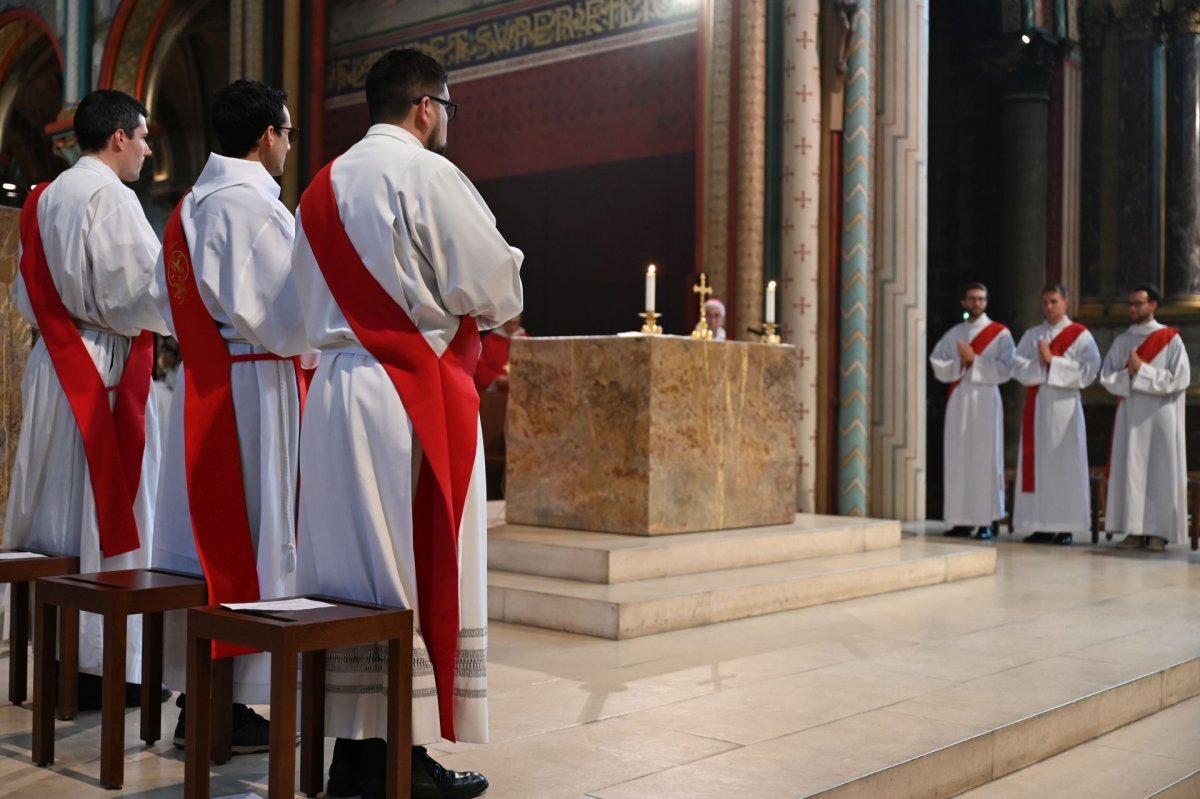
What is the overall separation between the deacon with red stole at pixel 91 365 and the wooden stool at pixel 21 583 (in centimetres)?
23

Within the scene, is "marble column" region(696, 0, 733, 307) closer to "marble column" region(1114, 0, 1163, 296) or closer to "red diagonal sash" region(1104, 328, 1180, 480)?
"red diagonal sash" region(1104, 328, 1180, 480)

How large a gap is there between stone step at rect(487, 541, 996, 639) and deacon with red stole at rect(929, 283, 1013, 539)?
2.68m

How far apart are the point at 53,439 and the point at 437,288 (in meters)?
1.76

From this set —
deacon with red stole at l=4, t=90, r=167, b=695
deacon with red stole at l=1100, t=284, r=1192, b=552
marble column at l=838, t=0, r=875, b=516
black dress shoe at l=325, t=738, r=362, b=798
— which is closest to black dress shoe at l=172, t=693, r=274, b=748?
black dress shoe at l=325, t=738, r=362, b=798

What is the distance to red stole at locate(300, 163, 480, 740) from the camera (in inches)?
118

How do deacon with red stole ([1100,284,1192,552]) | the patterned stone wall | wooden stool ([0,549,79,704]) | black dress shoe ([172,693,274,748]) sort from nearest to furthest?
black dress shoe ([172,693,274,748]), wooden stool ([0,549,79,704]), the patterned stone wall, deacon with red stole ([1100,284,1192,552])

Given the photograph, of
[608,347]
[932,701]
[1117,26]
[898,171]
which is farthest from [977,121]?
[932,701]

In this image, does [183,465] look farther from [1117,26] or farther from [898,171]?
[1117,26]

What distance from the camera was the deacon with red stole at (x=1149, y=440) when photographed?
9062 mm

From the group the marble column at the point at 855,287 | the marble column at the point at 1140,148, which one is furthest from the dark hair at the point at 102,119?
the marble column at the point at 1140,148

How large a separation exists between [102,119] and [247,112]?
0.83 metres

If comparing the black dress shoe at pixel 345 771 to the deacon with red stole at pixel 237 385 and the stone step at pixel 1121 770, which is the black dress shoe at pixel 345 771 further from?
the stone step at pixel 1121 770

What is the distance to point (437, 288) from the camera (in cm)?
307

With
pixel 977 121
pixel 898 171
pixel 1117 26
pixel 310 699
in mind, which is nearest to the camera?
pixel 310 699
